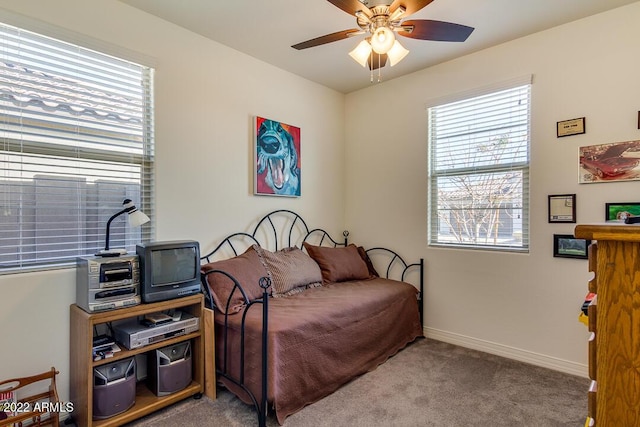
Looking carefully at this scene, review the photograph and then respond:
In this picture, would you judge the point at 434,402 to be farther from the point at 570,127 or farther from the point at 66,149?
the point at 66,149

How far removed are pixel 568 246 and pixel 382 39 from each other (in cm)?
202

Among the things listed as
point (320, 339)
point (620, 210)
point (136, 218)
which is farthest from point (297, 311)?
point (620, 210)

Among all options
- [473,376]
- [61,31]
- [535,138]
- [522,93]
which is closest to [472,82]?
[522,93]

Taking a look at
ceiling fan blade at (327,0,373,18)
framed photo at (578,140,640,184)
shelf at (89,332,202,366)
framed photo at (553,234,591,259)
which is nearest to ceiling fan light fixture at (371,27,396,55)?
ceiling fan blade at (327,0,373,18)

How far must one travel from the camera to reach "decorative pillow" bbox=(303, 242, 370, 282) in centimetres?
328

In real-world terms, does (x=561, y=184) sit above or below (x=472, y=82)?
below

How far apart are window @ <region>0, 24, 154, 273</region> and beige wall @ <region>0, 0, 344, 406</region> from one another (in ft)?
0.30

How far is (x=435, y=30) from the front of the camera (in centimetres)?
197

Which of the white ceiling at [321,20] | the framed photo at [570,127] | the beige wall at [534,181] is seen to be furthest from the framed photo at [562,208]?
the white ceiling at [321,20]

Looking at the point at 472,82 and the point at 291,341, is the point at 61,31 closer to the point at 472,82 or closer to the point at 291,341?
the point at 291,341

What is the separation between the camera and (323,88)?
3783 mm

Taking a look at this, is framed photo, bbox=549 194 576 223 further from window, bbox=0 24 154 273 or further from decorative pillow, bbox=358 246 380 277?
window, bbox=0 24 154 273

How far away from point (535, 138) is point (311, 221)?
7.02 ft

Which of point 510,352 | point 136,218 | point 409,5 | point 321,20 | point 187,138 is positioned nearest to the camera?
point 409,5
